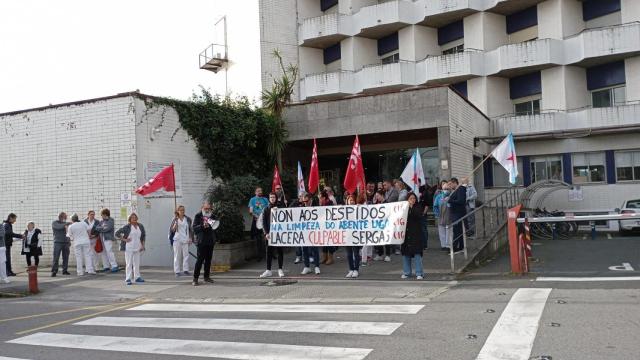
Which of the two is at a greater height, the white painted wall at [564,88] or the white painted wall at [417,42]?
the white painted wall at [417,42]

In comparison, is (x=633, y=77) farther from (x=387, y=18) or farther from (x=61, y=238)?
(x=61, y=238)

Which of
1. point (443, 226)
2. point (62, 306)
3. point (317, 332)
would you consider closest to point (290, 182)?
point (443, 226)

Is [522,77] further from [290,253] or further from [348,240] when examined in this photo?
[348,240]

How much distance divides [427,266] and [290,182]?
274 inches

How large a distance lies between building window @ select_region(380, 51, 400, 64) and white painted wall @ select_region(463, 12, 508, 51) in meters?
4.05

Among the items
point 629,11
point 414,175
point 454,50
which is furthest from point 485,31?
point 414,175

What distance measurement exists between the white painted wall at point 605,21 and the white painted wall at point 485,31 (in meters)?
4.18

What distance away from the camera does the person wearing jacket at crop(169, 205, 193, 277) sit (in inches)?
521

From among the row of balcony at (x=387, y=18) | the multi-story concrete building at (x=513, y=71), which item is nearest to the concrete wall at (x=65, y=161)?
the multi-story concrete building at (x=513, y=71)

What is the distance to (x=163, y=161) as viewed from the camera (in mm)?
16000

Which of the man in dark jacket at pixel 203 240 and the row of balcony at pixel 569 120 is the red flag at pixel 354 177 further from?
the row of balcony at pixel 569 120

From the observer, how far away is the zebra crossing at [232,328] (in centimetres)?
607

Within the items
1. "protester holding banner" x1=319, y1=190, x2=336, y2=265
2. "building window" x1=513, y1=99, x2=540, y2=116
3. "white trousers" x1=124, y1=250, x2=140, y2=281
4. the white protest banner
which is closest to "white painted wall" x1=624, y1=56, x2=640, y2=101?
"building window" x1=513, y1=99, x2=540, y2=116

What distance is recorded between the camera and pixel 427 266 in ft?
39.7
